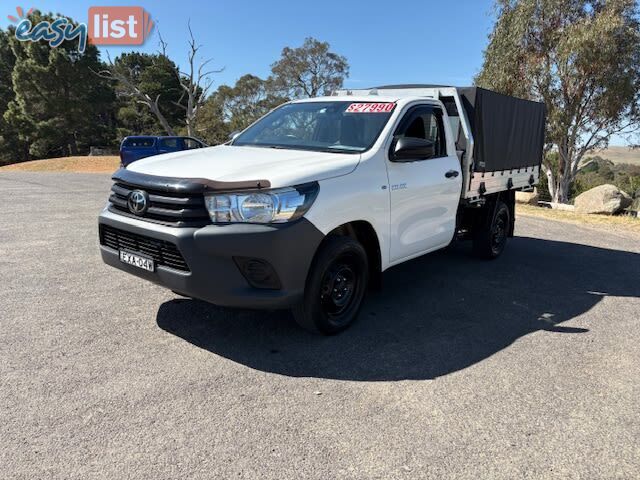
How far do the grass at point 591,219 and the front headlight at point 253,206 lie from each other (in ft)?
34.1

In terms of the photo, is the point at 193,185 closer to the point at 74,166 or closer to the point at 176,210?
the point at 176,210

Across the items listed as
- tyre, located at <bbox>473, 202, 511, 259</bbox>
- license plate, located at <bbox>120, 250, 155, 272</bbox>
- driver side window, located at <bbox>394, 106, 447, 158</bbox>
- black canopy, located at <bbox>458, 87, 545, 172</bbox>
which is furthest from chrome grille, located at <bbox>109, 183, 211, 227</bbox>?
tyre, located at <bbox>473, 202, 511, 259</bbox>

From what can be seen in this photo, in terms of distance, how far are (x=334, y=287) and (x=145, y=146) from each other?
17.4 meters

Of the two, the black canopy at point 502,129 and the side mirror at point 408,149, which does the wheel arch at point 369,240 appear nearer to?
the side mirror at point 408,149

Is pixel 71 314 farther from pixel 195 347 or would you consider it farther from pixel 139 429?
pixel 139 429

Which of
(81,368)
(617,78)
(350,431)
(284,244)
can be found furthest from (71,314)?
(617,78)

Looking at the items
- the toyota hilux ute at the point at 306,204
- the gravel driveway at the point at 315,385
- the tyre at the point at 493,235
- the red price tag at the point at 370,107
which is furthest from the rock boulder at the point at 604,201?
the red price tag at the point at 370,107

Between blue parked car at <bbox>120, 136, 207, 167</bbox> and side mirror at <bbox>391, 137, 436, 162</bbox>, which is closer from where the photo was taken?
side mirror at <bbox>391, 137, 436, 162</bbox>

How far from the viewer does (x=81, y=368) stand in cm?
330

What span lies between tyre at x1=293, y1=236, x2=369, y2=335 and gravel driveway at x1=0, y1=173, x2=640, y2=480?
0.56 ft

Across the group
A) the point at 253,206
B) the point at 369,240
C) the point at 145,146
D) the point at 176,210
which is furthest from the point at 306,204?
the point at 145,146

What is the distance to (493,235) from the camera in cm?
692

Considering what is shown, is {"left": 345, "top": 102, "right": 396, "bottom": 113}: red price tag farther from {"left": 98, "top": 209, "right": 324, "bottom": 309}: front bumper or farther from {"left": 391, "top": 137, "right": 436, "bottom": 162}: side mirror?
{"left": 98, "top": 209, "right": 324, "bottom": 309}: front bumper

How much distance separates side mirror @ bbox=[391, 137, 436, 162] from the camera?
417cm
